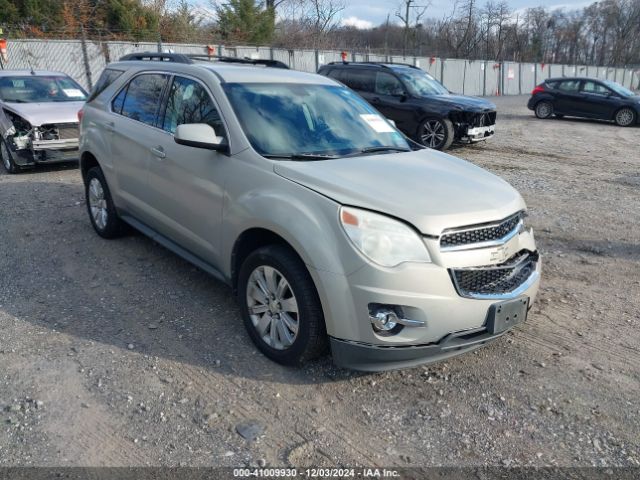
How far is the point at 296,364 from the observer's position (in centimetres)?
333

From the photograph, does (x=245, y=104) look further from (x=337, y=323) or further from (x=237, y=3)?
(x=237, y=3)

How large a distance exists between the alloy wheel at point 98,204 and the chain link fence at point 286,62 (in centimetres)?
941

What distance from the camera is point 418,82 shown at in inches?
492

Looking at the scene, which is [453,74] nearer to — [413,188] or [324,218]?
[413,188]

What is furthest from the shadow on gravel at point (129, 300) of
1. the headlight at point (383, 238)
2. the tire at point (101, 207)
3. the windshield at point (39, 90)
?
the windshield at point (39, 90)

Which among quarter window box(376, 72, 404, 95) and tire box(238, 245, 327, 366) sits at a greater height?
quarter window box(376, 72, 404, 95)

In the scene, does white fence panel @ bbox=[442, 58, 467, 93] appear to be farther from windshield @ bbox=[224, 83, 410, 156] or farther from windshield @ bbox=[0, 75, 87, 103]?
windshield @ bbox=[224, 83, 410, 156]

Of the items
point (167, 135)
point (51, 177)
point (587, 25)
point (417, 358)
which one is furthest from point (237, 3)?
point (587, 25)

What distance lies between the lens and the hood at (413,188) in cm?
298

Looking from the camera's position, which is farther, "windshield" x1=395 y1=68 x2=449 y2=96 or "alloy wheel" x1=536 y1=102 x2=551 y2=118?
"alloy wheel" x1=536 y1=102 x2=551 y2=118

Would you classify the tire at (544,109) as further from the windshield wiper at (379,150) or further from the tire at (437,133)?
the windshield wiper at (379,150)

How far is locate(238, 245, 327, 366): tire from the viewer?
3.10 metres

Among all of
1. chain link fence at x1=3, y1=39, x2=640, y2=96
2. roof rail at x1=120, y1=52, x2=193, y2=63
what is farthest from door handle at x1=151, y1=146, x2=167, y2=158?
chain link fence at x1=3, y1=39, x2=640, y2=96

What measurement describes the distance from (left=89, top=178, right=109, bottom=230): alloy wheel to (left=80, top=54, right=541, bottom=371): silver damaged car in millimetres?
943
